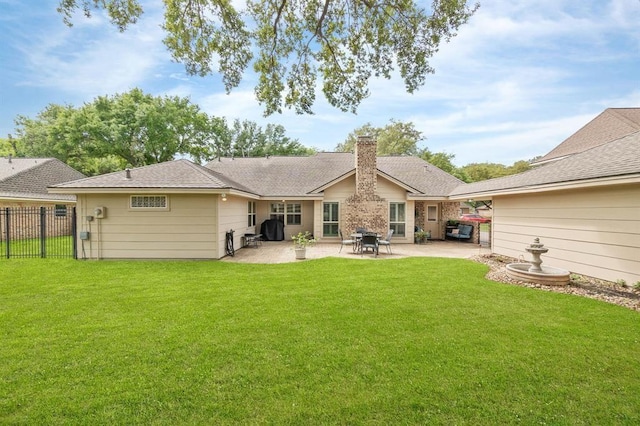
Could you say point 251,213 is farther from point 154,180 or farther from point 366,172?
point 366,172

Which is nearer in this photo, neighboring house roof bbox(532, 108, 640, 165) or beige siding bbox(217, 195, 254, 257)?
beige siding bbox(217, 195, 254, 257)

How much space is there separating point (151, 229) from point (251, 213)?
19.1 ft

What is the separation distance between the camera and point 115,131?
25.4 meters

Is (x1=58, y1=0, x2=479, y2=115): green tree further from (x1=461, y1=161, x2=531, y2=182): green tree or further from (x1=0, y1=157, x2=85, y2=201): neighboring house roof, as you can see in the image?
(x1=461, y1=161, x2=531, y2=182): green tree

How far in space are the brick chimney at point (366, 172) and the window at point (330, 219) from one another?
1549 millimetres

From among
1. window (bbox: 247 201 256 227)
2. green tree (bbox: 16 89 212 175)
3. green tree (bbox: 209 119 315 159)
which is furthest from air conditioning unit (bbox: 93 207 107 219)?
green tree (bbox: 209 119 315 159)

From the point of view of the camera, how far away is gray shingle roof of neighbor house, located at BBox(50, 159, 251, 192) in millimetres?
9547

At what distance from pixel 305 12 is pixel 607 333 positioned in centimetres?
901

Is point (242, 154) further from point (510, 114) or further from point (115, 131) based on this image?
point (510, 114)

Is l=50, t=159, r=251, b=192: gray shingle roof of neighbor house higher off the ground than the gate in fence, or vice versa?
l=50, t=159, r=251, b=192: gray shingle roof of neighbor house

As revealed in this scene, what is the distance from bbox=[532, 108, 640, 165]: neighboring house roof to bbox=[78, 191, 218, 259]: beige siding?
58.0 feet

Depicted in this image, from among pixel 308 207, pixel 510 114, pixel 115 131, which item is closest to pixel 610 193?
pixel 308 207

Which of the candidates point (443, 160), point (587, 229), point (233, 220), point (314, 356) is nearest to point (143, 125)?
point (233, 220)

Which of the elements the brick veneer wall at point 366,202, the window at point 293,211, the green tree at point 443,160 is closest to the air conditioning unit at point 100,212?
the window at point 293,211
